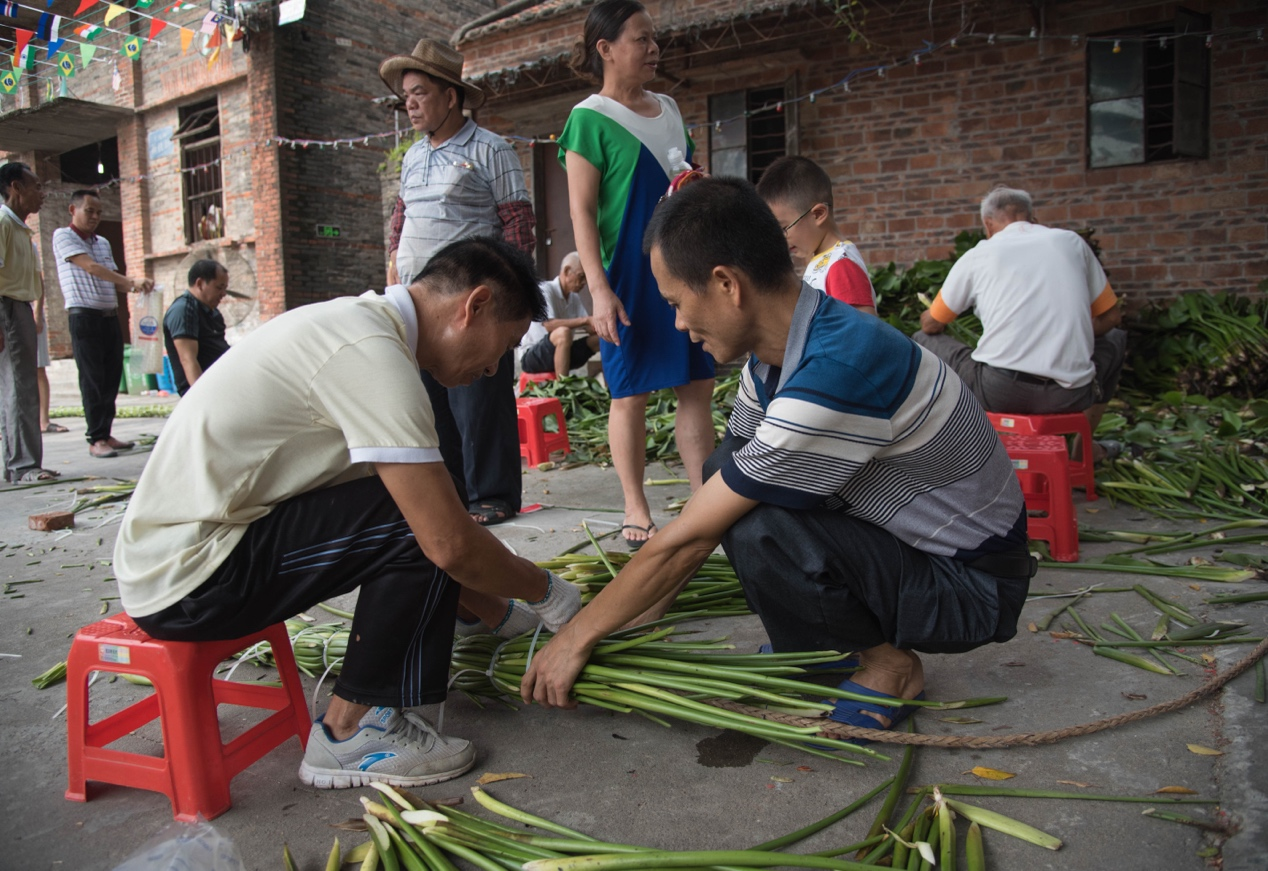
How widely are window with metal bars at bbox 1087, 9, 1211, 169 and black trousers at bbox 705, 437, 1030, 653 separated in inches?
273

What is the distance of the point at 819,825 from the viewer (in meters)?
1.46

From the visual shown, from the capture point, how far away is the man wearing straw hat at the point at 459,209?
3.56m

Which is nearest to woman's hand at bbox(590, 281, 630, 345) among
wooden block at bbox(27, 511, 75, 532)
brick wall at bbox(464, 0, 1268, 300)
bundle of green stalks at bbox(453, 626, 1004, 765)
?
bundle of green stalks at bbox(453, 626, 1004, 765)

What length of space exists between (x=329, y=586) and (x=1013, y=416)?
2.90 metres

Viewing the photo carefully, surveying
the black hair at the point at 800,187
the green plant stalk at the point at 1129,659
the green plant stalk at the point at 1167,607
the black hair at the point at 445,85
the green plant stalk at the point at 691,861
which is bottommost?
the green plant stalk at the point at 1129,659

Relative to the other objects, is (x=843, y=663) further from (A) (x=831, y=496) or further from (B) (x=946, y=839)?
(B) (x=946, y=839)

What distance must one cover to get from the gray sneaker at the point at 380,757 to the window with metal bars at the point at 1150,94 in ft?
25.1

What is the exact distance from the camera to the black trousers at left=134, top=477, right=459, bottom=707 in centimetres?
167

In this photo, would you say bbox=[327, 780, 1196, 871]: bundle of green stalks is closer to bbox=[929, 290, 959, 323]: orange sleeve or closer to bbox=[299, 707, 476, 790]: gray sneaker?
bbox=[299, 707, 476, 790]: gray sneaker

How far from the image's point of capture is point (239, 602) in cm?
164

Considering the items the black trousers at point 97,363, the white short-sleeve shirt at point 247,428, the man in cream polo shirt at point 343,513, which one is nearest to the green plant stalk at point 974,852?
the man in cream polo shirt at point 343,513

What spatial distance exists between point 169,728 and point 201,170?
14624mm

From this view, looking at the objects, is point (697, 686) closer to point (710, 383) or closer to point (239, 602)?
point (239, 602)

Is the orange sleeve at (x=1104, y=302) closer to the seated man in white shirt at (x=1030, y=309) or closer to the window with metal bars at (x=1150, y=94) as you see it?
the seated man in white shirt at (x=1030, y=309)
